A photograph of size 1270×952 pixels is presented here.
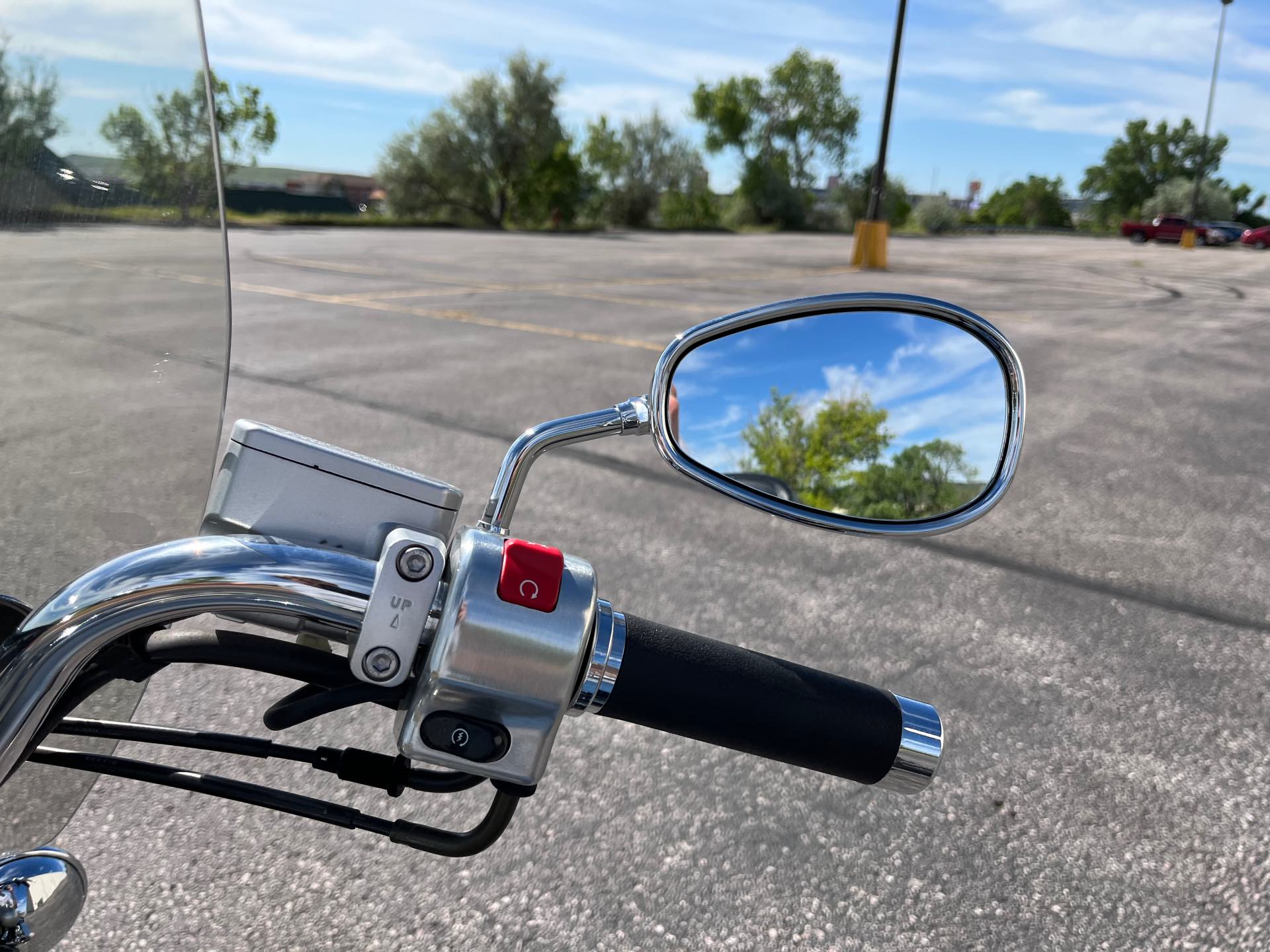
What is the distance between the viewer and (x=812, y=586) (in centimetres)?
408

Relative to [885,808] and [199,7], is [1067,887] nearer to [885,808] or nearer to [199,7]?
[885,808]

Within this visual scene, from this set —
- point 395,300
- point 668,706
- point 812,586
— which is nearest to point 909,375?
point 668,706

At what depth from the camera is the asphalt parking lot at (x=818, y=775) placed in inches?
86.8

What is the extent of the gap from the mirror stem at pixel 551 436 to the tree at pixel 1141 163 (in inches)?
3859

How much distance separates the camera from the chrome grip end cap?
914 mm

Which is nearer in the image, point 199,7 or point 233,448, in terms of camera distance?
point 233,448

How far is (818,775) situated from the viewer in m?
2.73

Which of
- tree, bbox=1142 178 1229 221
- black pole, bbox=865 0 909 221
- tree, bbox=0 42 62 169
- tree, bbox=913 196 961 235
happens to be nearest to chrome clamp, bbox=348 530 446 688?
tree, bbox=0 42 62 169

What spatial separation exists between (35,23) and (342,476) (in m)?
0.48

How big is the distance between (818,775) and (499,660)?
2.15 metres

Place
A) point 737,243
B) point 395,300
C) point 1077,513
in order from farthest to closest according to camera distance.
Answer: point 737,243 → point 395,300 → point 1077,513

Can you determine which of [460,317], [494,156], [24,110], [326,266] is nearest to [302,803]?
[24,110]

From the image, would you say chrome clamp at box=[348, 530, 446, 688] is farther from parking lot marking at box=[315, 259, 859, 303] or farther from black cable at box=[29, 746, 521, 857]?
parking lot marking at box=[315, 259, 859, 303]

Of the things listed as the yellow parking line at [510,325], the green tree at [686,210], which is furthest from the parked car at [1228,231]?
the yellow parking line at [510,325]
